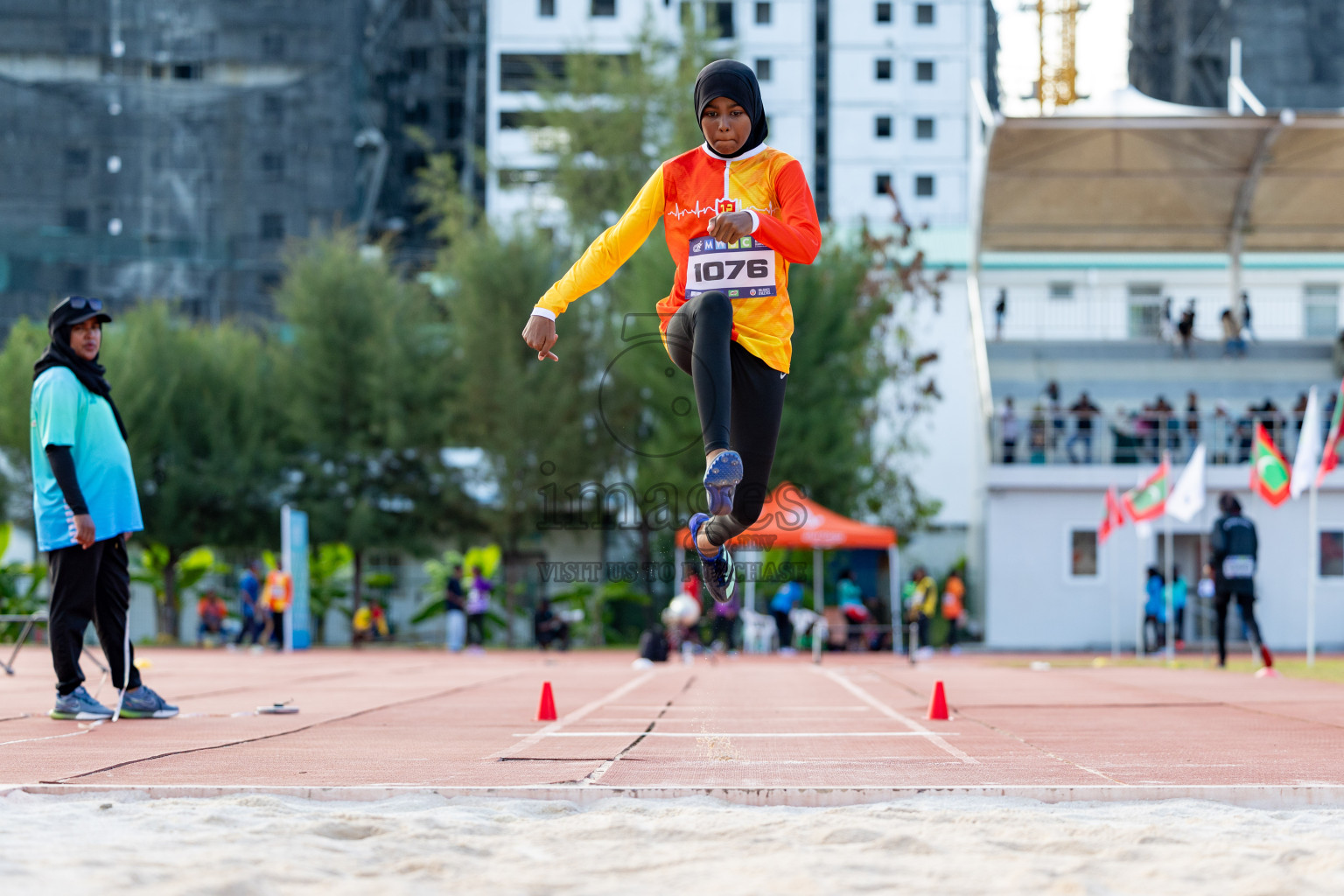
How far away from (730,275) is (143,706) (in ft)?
14.7

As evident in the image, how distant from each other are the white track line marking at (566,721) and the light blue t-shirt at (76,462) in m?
2.63

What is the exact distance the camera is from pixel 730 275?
5.74 m

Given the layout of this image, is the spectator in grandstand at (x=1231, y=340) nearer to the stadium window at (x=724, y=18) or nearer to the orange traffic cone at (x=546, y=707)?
the orange traffic cone at (x=546, y=707)

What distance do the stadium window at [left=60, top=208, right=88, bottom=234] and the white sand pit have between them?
56927mm

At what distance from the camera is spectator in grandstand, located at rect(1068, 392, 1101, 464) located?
2956 cm

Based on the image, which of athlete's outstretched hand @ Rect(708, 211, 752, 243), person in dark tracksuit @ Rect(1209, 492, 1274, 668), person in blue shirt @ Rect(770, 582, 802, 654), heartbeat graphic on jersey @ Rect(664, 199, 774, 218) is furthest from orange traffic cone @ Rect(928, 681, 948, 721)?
person in blue shirt @ Rect(770, 582, 802, 654)

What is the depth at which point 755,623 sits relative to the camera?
85.3 ft

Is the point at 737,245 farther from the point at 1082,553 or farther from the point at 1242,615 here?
the point at 1082,553

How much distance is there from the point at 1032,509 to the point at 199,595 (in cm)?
1867

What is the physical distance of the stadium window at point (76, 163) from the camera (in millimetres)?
56094

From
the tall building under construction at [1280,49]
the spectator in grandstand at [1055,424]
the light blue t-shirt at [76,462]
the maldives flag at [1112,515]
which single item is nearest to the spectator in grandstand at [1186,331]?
the spectator in grandstand at [1055,424]

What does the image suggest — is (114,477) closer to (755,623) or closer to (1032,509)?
(755,623)

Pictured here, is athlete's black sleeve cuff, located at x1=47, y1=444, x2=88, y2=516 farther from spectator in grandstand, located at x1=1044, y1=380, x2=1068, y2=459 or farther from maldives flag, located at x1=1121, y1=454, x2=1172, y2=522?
spectator in grandstand, located at x1=1044, y1=380, x2=1068, y2=459

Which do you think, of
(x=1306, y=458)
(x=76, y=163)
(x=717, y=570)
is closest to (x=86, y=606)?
(x=717, y=570)
